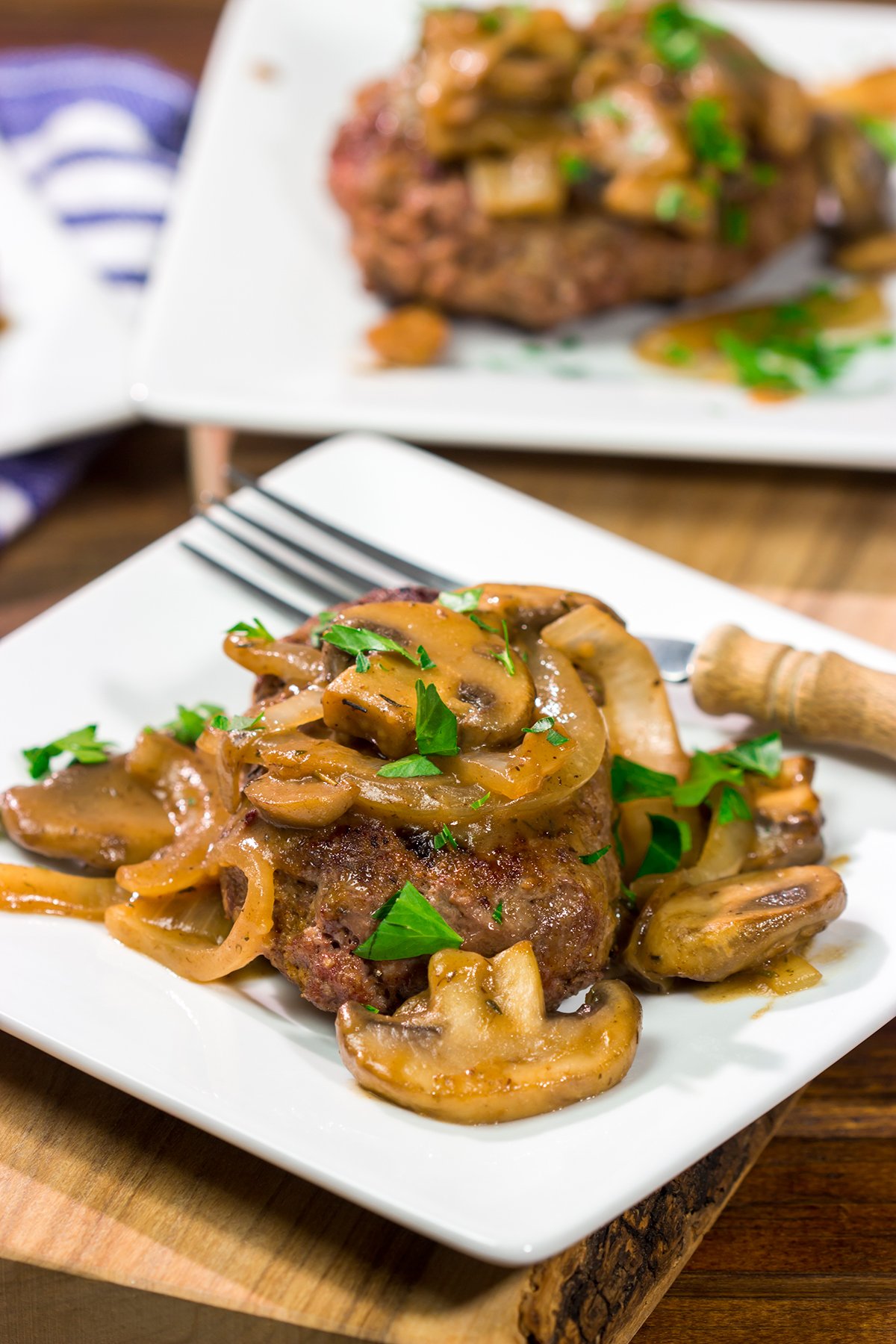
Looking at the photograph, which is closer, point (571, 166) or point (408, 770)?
point (408, 770)

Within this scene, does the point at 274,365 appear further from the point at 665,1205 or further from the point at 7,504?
the point at 665,1205

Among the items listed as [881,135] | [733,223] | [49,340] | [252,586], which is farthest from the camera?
[881,135]

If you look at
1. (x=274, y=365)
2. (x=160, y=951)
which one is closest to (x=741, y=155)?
(x=274, y=365)

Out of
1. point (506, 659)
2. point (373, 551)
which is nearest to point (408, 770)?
point (506, 659)

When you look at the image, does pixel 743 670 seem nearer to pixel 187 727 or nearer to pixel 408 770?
pixel 408 770

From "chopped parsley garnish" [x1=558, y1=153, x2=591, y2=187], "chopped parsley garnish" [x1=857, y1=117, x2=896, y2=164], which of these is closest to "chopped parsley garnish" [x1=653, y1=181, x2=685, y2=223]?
"chopped parsley garnish" [x1=558, y1=153, x2=591, y2=187]

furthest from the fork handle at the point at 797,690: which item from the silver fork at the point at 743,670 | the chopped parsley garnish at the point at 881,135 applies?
the chopped parsley garnish at the point at 881,135

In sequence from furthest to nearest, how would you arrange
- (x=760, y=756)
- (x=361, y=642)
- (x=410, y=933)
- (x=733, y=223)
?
(x=733, y=223)
(x=760, y=756)
(x=361, y=642)
(x=410, y=933)
